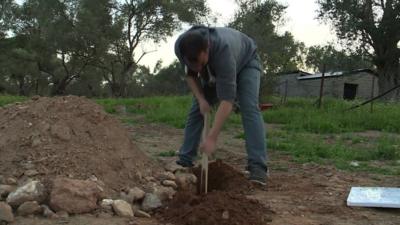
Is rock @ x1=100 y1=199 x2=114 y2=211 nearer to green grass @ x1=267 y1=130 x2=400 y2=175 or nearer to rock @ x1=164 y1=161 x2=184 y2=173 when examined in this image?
rock @ x1=164 y1=161 x2=184 y2=173

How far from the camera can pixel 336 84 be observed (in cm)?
2812

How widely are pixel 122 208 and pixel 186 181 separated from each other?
0.85 m

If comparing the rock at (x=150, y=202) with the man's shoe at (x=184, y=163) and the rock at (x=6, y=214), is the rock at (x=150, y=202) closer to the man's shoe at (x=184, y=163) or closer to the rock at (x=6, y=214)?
the rock at (x=6, y=214)

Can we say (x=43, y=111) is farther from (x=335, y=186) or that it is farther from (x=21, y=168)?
(x=335, y=186)

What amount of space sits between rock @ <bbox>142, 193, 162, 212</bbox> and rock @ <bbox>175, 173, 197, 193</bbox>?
398 millimetres

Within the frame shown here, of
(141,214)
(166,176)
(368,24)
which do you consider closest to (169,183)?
(166,176)

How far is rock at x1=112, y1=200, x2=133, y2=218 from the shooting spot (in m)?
2.88

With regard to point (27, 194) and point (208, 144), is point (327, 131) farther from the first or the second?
point (27, 194)

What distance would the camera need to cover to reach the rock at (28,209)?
274 cm

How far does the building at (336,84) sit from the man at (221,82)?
18.5 metres

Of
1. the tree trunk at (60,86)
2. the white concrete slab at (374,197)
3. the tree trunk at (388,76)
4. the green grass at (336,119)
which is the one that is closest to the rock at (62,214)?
the white concrete slab at (374,197)

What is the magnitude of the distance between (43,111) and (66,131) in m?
0.32

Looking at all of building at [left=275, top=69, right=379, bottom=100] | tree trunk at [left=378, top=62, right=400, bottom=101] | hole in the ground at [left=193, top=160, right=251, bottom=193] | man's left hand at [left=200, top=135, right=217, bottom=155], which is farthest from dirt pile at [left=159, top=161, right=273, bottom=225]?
tree trunk at [left=378, top=62, right=400, bottom=101]

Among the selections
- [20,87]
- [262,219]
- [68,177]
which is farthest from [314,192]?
[20,87]
